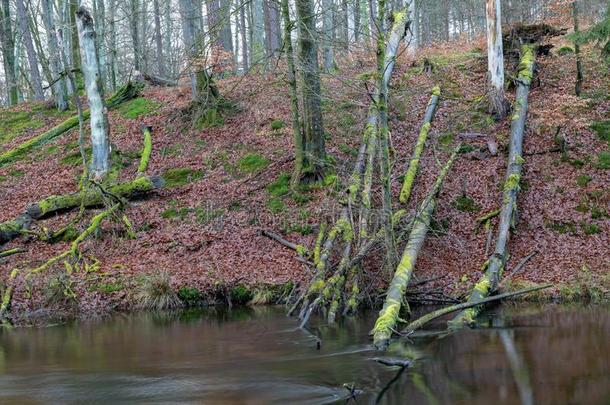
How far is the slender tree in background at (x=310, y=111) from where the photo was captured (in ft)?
52.7

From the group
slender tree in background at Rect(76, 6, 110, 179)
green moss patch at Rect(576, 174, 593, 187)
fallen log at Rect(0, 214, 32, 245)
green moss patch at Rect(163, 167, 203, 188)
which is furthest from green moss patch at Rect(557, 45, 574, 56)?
fallen log at Rect(0, 214, 32, 245)

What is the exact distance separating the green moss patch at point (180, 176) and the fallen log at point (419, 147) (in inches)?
258

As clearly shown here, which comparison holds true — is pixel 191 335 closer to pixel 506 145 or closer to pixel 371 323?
pixel 371 323

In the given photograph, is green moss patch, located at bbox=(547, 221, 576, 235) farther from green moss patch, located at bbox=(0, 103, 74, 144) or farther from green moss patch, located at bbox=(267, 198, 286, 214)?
green moss patch, located at bbox=(0, 103, 74, 144)

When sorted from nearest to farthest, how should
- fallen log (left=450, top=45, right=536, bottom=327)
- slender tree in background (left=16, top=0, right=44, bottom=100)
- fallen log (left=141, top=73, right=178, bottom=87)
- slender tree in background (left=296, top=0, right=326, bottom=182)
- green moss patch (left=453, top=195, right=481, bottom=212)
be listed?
1. fallen log (left=450, top=45, right=536, bottom=327)
2. green moss patch (left=453, top=195, right=481, bottom=212)
3. slender tree in background (left=296, top=0, right=326, bottom=182)
4. slender tree in background (left=16, top=0, right=44, bottom=100)
5. fallen log (left=141, top=73, right=178, bottom=87)

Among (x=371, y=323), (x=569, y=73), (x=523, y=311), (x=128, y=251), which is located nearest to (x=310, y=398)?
(x=371, y=323)

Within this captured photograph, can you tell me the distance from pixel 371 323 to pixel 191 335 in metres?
3.48

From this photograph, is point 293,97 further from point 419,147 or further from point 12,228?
point 12,228

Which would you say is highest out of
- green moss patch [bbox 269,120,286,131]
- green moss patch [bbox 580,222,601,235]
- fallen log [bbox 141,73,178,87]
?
→ fallen log [bbox 141,73,178,87]

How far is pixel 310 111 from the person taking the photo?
16.8m

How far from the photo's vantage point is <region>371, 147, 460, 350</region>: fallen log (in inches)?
385

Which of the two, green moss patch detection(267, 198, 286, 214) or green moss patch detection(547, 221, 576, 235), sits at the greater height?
green moss patch detection(267, 198, 286, 214)

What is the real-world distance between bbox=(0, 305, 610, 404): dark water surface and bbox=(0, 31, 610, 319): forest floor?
1502mm

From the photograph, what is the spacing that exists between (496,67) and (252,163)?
27.6 feet
